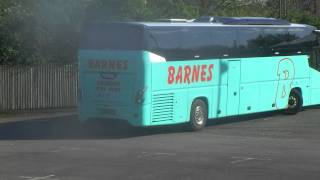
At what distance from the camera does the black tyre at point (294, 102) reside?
2419 cm

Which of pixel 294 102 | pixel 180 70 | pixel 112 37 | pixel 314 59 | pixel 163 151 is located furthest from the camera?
pixel 314 59

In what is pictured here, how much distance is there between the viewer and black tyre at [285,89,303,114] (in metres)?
24.2

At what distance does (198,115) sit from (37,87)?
9.50 meters

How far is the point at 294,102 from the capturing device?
2420 cm

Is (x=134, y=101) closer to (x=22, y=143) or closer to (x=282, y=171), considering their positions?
(x=22, y=143)

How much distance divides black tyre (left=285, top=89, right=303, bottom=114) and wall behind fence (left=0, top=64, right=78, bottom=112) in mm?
8627

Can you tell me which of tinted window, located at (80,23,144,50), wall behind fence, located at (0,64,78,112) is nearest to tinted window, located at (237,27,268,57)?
tinted window, located at (80,23,144,50)

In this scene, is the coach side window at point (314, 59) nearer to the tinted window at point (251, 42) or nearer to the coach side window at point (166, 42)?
the tinted window at point (251, 42)

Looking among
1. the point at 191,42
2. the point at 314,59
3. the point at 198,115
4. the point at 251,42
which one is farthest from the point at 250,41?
the point at 314,59

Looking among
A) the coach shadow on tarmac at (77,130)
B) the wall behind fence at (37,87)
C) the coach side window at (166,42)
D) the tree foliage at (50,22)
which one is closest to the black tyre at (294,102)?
the coach shadow on tarmac at (77,130)

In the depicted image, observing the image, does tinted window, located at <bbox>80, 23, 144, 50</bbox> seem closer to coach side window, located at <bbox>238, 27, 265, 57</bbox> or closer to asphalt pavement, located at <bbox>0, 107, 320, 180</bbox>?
asphalt pavement, located at <bbox>0, 107, 320, 180</bbox>

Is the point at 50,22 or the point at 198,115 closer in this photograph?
the point at 198,115

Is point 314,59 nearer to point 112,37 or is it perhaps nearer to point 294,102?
point 294,102

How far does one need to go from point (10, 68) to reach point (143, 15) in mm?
6195
